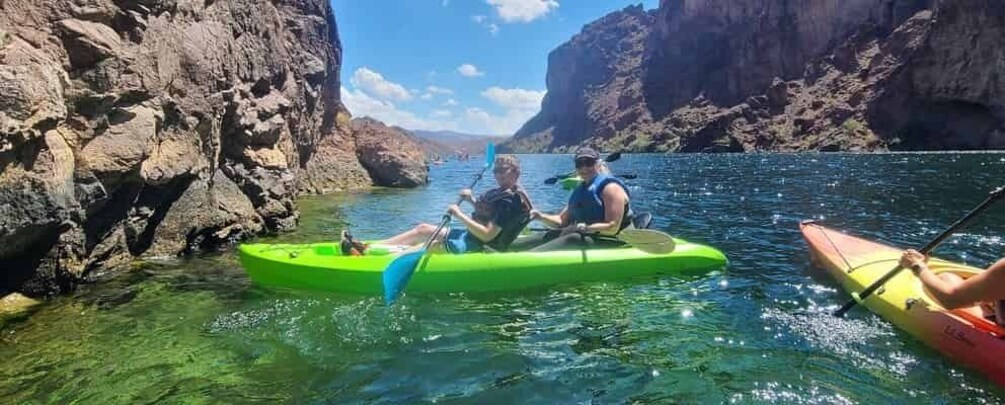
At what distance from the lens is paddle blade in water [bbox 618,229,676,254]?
855 centimetres

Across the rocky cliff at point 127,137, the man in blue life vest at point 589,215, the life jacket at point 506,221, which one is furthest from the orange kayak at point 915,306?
the rocky cliff at point 127,137

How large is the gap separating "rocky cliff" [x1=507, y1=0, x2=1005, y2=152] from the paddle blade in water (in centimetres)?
6885

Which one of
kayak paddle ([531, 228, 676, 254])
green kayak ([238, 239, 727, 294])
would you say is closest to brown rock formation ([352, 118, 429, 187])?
green kayak ([238, 239, 727, 294])

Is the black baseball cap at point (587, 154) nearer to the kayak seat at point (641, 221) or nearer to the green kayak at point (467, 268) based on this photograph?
the green kayak at point (467, 268)

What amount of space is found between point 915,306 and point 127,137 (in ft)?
32.7

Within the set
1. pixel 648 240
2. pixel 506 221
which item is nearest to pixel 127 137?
pixel 506 221

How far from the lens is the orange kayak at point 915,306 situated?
521 cm

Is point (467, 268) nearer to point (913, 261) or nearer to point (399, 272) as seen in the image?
point (399, 272)

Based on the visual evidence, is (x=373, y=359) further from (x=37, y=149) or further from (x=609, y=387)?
(x=37, y=149)

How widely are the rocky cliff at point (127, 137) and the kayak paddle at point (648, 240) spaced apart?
6959 millimetres

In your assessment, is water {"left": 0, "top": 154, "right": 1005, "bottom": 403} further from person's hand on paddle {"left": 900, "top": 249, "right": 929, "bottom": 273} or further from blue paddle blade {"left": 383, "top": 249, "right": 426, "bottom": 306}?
person's hand on paddle {"left": 900, "top": 249, "right": 929, "bottom": 273}

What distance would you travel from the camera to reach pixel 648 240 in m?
8.63

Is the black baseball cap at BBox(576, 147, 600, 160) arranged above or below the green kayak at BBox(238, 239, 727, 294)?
above

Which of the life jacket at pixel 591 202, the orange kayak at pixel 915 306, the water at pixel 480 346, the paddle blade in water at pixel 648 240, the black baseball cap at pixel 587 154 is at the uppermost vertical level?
the black baseball cap at pixel 587 154
